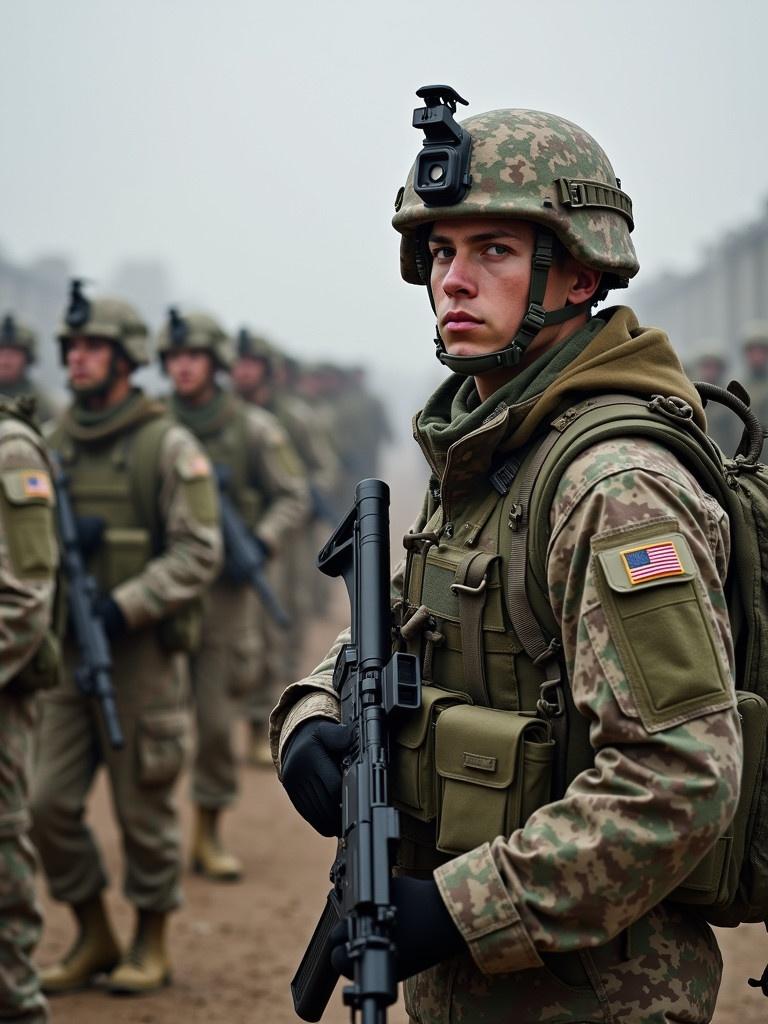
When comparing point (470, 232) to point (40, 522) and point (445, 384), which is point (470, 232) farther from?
point (40, 522)

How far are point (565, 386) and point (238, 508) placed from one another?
6300 millimetres

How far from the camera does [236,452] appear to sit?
823 cm

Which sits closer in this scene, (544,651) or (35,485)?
(544,651)

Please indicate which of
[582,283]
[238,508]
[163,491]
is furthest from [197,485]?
[582,283]

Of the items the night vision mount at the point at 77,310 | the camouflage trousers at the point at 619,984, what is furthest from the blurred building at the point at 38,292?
the camouflage trousers at the point at 619,984

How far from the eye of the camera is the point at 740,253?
3014 centimetres

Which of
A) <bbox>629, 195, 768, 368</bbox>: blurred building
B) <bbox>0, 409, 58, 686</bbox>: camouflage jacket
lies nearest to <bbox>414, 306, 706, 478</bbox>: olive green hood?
<bbox>0, 409, 58, 686</bbox>: camouflage jacket

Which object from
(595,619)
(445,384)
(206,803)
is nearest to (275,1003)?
(206,803)

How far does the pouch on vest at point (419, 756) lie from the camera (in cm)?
233

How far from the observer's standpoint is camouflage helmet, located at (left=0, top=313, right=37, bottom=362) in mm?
9477

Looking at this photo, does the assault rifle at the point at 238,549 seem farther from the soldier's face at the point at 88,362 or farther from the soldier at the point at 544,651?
the soldier at the point at 544,651

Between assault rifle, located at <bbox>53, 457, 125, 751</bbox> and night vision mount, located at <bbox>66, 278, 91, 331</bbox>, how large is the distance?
0.67 m

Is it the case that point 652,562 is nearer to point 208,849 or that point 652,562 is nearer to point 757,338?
point 208,849

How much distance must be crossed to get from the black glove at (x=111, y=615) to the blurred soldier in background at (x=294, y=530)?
11.1 ft
